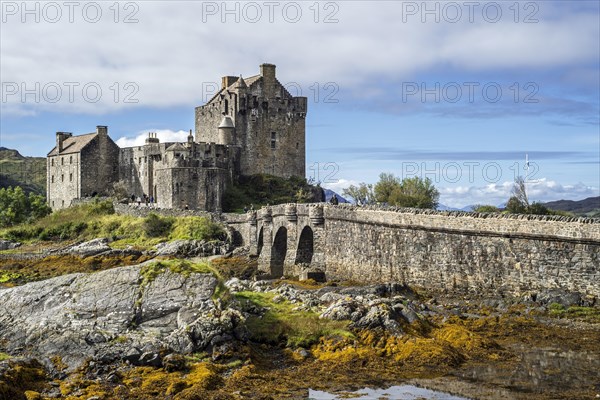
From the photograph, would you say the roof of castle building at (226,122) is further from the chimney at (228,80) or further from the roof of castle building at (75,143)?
the roof of castle building at (75,143)

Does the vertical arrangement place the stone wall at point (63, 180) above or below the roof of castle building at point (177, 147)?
below

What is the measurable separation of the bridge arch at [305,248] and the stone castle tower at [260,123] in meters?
24.8

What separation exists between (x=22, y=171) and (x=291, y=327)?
4629 inches

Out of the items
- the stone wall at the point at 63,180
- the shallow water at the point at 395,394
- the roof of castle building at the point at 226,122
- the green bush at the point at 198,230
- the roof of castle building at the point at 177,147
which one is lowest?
the shallow water at the point at 395,394

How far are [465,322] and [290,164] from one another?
155ft

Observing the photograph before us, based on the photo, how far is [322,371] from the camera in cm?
2280

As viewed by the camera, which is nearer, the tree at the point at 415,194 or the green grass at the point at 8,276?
the green grass at the point at 8,276

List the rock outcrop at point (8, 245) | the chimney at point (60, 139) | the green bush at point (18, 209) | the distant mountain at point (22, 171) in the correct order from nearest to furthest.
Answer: the rock outcrop at point (8, 245) → the green bush at point (18, 209) → the chimney at point (60, 139) → the distant mountain at point (22, 171)

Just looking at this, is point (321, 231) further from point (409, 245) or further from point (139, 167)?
point (139, 167)

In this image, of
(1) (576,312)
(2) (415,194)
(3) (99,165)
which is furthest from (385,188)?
(1) (576,312)

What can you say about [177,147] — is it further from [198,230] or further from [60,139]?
[60,139]

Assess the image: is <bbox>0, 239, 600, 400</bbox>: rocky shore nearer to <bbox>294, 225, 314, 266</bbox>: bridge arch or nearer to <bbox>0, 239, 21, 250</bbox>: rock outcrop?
<bbox>294, 225, 314, 266</bbox>: bridge arch

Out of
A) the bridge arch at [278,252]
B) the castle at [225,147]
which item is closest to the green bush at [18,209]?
the castle at [225,147]

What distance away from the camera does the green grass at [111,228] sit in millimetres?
57031
